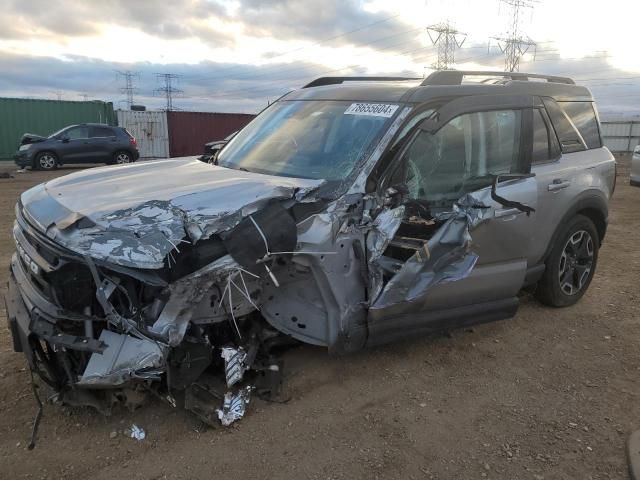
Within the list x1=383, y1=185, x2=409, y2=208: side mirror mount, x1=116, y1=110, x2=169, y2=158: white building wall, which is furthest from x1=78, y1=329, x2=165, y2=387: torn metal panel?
x1=116, y1=110, x2=169, y2=158: white building wall

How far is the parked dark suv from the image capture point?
57.9 feet

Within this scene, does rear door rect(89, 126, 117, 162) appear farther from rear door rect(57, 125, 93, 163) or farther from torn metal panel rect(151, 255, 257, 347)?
torn metal panel rect(151, 255, 257, 347)

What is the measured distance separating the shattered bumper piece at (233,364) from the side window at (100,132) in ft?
56.8

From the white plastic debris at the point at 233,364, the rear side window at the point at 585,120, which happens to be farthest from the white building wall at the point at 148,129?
the white plastic debris at the point at 233,364

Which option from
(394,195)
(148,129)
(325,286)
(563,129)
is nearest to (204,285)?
(325,286)

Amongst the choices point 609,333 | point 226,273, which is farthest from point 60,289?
point 609,333

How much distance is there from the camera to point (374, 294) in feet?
10.6

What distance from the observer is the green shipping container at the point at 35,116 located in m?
22.2

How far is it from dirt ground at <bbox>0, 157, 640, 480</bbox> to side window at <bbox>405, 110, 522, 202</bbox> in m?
1.26

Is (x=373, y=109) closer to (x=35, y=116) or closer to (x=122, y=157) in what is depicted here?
(x=122, y=157)

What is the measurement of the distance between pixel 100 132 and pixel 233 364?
1747cm

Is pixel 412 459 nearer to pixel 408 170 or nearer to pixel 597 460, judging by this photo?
pixel 597 460

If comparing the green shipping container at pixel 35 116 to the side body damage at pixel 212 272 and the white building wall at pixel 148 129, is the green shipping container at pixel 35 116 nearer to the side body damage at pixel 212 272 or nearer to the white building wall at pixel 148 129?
the white building wall at pixel 148 129

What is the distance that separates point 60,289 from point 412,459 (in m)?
2.04
